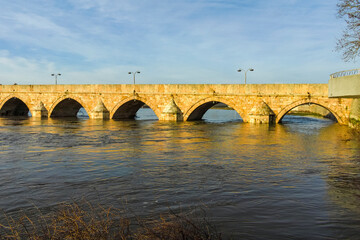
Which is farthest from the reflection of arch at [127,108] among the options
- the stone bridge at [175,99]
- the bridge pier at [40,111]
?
the bridge pier at [40,111]

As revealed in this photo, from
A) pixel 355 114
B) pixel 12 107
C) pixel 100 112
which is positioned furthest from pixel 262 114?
pixel 12 107

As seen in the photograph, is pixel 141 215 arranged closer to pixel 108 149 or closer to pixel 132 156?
pixel 132 156

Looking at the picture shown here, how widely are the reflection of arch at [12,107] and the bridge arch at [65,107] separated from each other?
6.47 metres

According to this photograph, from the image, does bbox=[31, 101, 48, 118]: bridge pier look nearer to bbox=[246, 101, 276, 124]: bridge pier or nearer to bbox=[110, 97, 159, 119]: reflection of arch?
bbox=[110, 97, 159, 119]: reflection of arch

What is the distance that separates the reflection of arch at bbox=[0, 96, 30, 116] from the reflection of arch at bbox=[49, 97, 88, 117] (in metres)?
6.46

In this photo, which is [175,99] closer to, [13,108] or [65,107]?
[65,107]

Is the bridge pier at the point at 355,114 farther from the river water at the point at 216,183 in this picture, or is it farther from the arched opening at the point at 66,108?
the arched opening at the point at 66,108

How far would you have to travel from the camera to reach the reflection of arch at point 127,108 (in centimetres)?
3663

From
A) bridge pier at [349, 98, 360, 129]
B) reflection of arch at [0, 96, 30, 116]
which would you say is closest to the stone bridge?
reflection of arch at [0, 96, 30, 116]

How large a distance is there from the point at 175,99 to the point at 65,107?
18.4m

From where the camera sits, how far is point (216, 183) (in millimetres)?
8977

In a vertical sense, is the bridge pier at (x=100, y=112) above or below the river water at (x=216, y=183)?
above

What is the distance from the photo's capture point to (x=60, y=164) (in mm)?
11664

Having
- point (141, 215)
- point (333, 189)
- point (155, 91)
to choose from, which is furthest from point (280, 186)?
point (155, 91)
